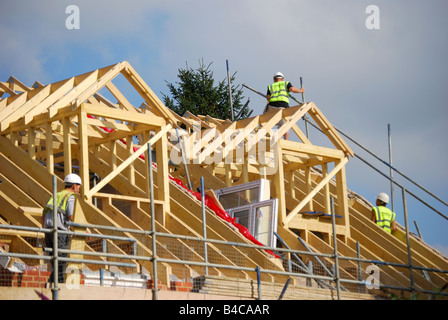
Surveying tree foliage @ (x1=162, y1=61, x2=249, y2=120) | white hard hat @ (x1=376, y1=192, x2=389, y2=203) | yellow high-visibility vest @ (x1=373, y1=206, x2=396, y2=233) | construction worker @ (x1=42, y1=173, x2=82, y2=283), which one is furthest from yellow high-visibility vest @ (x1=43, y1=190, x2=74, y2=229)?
tree foliage @ (x1=162, y1=61, x2=249, y2=120)

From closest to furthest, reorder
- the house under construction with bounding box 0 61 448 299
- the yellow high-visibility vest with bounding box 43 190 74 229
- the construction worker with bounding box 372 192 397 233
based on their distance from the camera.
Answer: the yellow high-visibility vest with bounding box 43 190 74 229
the house under construction with bounding box 0 61 448 299
the construction worker with bounding box 372 192 397 233

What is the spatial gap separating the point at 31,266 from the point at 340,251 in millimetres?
6723

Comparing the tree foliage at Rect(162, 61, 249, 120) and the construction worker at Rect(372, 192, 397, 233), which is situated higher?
the tree foliage at Rect(162, 61, 249, 120)

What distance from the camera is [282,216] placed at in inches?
709

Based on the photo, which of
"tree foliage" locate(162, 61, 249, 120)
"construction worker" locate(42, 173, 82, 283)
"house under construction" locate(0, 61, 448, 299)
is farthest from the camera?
"tree foliage" locate(162, 61, 249, 120)

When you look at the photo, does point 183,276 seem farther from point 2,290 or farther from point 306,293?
point 2,290

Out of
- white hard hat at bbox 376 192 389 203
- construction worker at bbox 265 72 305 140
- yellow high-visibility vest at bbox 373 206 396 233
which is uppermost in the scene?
construction worker at bbox 265 72 305 140

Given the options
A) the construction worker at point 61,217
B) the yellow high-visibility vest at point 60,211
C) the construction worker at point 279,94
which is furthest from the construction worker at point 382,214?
the yellow high-visibility vest at point 60,211

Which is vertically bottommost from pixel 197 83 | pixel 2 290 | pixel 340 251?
pixel 2 290

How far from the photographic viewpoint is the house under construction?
13719mm

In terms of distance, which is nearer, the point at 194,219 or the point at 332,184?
the point at 194,219

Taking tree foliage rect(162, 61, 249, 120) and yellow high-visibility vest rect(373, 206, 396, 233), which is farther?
tree foliage rect(162, 61, 249, 120)

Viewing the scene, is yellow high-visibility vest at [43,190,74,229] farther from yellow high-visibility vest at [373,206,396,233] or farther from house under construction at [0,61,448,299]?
yellow high-visibility vest at [373,206,396,233]

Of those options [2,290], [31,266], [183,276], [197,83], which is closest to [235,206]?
[183,276]
